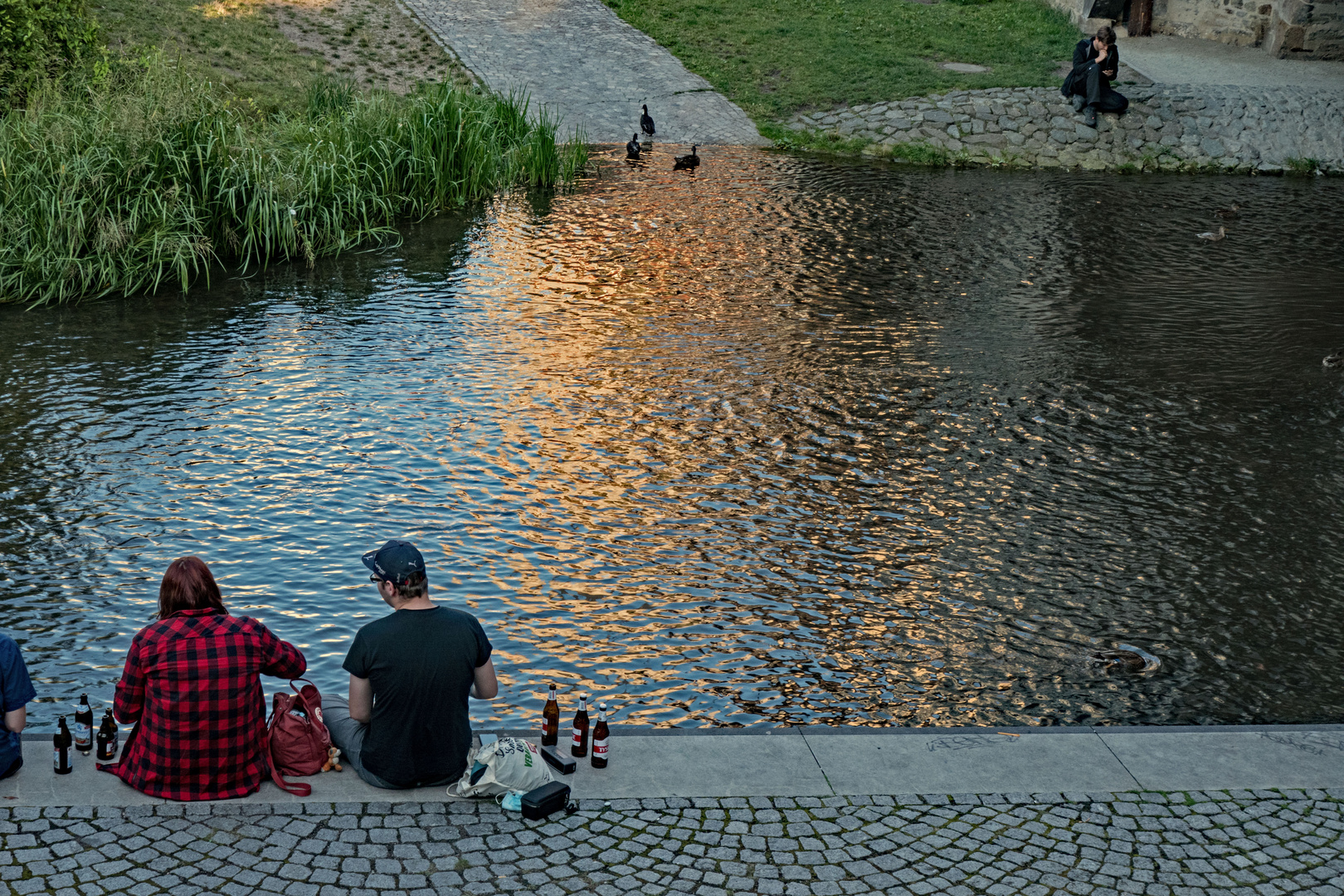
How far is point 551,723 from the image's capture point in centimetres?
634

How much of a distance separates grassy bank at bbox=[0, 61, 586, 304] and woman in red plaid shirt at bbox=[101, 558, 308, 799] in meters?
9.65

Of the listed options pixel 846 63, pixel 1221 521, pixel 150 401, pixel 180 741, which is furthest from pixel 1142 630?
pixel 846 63

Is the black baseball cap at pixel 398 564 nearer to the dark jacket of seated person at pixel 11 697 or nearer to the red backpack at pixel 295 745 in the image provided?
the red backpack at pixel 295 745

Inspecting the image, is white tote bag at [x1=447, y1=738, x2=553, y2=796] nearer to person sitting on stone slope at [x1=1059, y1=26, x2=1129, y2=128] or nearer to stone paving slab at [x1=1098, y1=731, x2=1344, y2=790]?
stone paving slab at [x1=1098, y1=731, x2=1344, y2=790]

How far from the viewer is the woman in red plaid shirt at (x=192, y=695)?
5727mm

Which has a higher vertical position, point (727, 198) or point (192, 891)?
point (727, 198)

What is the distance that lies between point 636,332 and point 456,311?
2107 millimetres

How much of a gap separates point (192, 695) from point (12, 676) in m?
0.80

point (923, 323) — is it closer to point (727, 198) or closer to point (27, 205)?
point (727, 198)

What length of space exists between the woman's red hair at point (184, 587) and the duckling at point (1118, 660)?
4.89 metres

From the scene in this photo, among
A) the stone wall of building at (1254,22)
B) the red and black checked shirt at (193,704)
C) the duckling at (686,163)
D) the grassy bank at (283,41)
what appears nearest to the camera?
the red and black checked shirt at (193,704)

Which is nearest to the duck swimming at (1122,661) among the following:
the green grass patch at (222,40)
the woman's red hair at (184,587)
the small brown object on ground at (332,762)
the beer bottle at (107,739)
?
the small brown object on ground at (332,762)

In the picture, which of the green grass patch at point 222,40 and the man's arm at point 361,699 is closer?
the man's arm at point 361,699

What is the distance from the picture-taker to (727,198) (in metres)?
19.7
